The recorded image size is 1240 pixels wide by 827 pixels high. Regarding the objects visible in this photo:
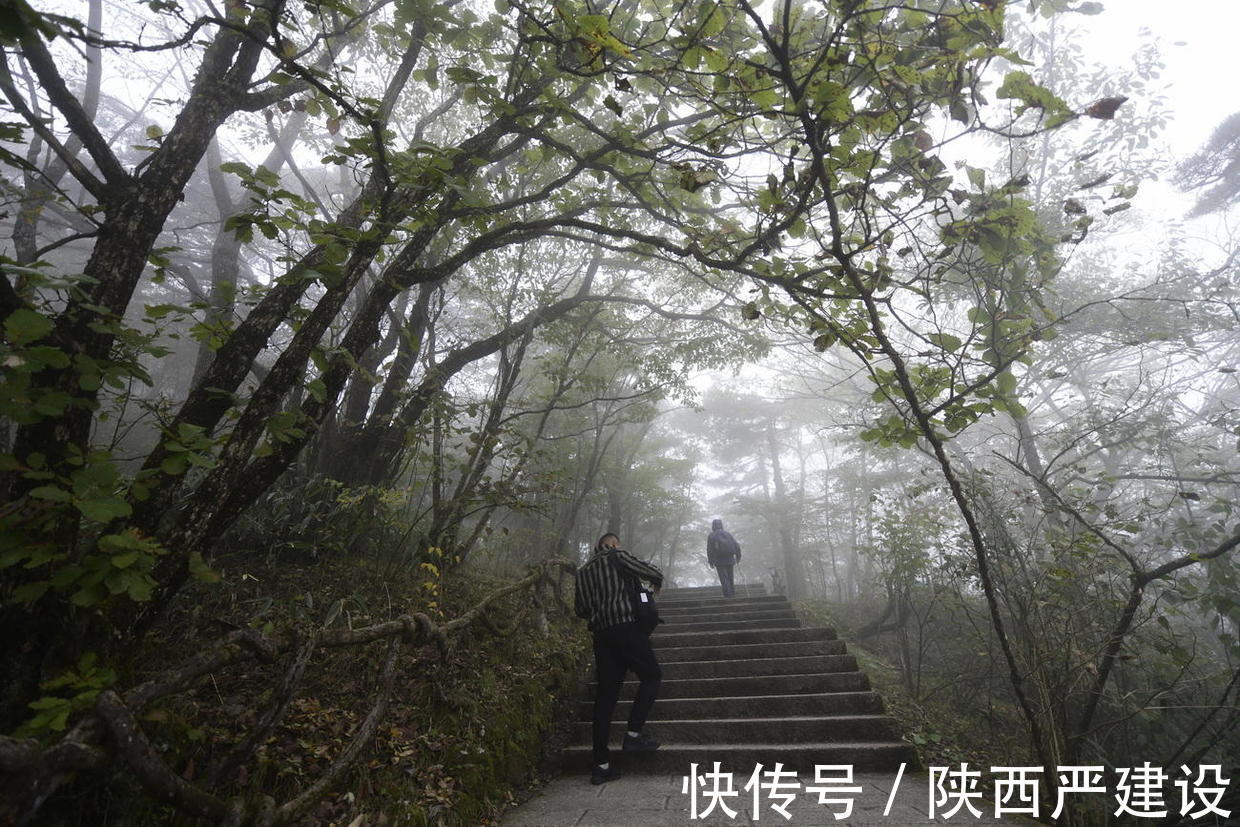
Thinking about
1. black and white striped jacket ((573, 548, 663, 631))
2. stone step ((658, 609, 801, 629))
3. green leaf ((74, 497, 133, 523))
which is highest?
green leaf ((74, 497, 133, 523))

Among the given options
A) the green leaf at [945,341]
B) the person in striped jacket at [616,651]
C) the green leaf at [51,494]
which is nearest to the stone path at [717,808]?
the person in striped jacket at [616,651]

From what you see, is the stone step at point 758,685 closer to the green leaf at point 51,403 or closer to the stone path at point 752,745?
the stone path at point 752,745

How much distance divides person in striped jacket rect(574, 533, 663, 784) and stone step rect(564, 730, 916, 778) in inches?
5.0

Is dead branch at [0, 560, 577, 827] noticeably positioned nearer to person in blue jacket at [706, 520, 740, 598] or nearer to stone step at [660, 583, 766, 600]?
person in blue jacket at [706, 520, 740, 598]

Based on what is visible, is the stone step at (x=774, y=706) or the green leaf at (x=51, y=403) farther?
the stone step at (x=774, y=706)

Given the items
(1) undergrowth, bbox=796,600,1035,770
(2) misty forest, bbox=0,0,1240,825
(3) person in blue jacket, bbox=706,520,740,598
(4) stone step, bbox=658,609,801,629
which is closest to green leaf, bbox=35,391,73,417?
(2) misty forest, bbox=0,0,1240,825

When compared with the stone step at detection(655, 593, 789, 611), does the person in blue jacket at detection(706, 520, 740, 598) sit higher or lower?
higher

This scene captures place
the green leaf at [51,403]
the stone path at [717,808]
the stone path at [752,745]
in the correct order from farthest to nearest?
the stone path at [752,745]
the stone path at [717,808]
the green leaf at [51,403]

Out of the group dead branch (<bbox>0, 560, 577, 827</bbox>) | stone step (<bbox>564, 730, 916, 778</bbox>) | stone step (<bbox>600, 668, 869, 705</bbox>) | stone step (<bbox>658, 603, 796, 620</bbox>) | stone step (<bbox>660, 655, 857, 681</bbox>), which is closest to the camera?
dead branch (<bbox>0, 560, 577, 827</bbox>)

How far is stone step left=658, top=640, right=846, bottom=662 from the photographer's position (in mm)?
6133

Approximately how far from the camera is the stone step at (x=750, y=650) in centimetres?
613

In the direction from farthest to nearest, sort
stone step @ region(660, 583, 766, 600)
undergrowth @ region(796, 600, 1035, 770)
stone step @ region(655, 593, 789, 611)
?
stone step @ region(660, 583, 766, 600), stone step @ region(655, 593, 789, 611), undergrowth @ region(796, 600, 1035, 770)

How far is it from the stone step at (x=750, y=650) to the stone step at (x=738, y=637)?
136 millimetres

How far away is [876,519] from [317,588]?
274 inches
